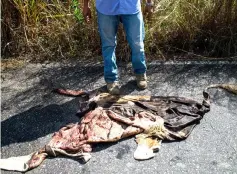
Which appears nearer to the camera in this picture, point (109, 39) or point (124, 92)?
point (109, 39)

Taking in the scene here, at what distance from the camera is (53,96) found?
430cm

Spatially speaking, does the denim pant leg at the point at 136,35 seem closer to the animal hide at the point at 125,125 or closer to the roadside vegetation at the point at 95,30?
the animal hide at the point at 125,125

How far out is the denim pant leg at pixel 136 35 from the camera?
3.89 meters

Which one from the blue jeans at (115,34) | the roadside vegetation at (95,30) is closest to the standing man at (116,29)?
the blue jeans at (115,34)

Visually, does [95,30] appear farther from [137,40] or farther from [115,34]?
[137,40]

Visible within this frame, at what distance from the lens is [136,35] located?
3.99 m

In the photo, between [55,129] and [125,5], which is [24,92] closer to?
[55,129]

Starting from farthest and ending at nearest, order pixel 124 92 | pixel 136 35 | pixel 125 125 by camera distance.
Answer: pixel 124 92, pixel 136 35, pixel 125 125

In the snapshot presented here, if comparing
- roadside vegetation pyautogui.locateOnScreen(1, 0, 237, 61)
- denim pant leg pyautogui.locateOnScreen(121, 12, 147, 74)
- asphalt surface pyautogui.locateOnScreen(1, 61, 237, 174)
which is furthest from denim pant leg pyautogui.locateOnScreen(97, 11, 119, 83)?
roadside vegetation pyautogui.locateOnScreen(1, 0, 237, 61)

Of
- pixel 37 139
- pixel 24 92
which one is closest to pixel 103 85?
pixel 24 92

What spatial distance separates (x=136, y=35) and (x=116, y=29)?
0.77ft

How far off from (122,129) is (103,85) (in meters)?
1.04

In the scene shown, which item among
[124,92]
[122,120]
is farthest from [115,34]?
[122,120]

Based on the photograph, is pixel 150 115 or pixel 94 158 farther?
pixel 150 115
